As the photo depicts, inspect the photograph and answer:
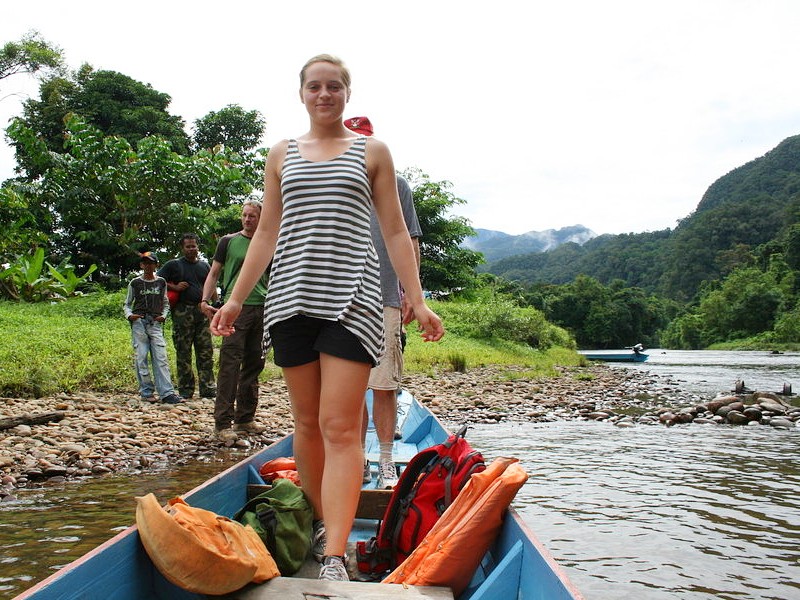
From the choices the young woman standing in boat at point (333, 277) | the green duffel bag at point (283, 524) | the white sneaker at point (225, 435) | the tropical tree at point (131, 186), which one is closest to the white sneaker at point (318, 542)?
the green duffel bag at point (283, 524)

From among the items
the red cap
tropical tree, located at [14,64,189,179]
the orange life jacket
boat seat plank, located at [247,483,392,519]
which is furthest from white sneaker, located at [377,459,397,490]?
tropical tree, located at [14,64,189,179]

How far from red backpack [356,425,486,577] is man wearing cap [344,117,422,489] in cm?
76

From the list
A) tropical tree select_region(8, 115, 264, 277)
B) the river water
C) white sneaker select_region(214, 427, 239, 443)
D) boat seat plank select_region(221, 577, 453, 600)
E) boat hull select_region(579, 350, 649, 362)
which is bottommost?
boat hull select_region(579, 350, 649, 362)

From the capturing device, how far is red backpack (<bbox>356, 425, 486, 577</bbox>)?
2.68 metres

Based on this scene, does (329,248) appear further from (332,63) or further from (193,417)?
(193,417)

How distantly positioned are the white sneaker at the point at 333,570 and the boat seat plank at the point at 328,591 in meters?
0.17

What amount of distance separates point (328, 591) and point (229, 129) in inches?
1111

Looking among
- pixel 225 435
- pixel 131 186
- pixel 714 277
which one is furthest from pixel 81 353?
pixel 714 277

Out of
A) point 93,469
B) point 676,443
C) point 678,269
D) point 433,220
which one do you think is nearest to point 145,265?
point 93,469

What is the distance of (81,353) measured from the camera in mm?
9812

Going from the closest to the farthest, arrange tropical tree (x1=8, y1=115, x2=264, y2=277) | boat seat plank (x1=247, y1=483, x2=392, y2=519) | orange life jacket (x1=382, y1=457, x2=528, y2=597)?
orange life jacket (x1=382, y1=457, x2=528, y2=597), boat seat plank (x1=247, y1=483, x2=392, y2=519), tropical tree (x1=8, y1=115, x2=264, y2=277)

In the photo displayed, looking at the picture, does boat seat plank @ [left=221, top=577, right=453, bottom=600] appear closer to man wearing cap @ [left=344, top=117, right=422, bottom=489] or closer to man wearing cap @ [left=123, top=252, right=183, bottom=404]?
man wearing cap @ [left=344, top=117, right=422, bottom=489]

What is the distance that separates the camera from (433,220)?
31.2 meters

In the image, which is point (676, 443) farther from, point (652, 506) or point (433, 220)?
point (433, 220)
